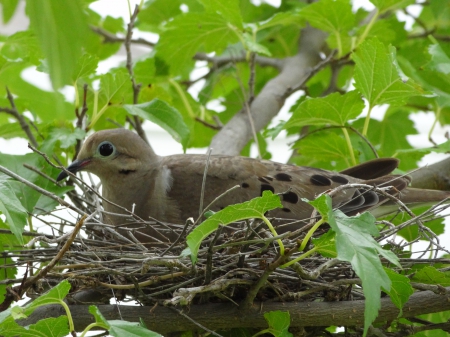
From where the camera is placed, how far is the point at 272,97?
7.97 ft

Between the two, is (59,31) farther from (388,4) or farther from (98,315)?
(388,4)

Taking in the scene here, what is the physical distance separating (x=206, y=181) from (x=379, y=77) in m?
0.64

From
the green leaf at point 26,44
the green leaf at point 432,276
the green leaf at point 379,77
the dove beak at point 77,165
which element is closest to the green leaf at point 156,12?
the green leaf at point 26,44

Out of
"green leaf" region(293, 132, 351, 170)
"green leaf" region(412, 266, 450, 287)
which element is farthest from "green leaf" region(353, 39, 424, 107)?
"green leaf" region(412, 266, 450, 287)

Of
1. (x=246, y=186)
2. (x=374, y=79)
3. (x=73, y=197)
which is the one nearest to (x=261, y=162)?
(x=246, y=186)

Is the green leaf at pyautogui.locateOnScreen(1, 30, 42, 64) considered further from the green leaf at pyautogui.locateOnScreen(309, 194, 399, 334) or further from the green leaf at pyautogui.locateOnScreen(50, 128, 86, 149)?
the green leaf at pyautogui.locateOnScreen(309, 194, 399, 334)

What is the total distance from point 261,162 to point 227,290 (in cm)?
75

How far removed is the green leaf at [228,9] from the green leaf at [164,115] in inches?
16.5

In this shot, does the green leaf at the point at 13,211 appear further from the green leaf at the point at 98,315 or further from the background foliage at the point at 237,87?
the green leaf at the point at 98,315

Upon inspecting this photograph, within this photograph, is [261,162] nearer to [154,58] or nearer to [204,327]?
[154,58]

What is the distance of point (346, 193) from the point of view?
2.04 m

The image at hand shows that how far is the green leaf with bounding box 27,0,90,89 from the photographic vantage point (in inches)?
15.0

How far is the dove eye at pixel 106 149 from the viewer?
215 centimetres

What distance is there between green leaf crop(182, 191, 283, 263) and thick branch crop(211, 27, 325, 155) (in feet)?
3.63
